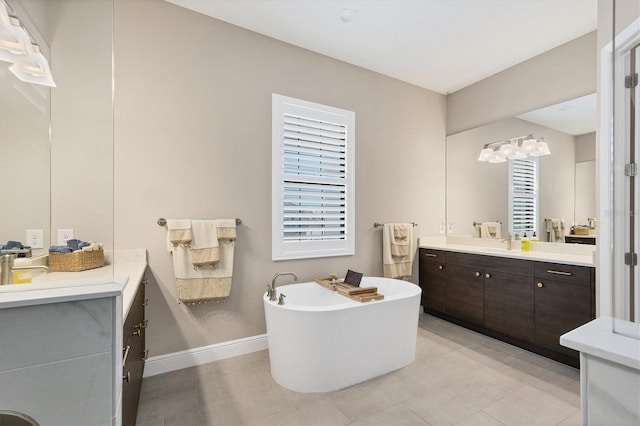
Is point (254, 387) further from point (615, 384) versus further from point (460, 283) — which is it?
point (460, 283)

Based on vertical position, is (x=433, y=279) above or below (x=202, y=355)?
above

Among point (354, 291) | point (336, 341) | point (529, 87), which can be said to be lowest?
point (336, 341)

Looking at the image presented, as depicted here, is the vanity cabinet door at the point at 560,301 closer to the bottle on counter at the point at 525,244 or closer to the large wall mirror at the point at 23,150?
the bottle on counter at the point at 525,244

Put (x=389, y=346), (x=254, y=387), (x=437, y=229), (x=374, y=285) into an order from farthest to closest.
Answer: (x=437, y=229) → (x=374, y=285) → (x=389, y=346) → (x=254, y=387)

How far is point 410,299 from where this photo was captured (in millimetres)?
2420

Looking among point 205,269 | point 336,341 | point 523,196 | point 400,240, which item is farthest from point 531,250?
point 205,269

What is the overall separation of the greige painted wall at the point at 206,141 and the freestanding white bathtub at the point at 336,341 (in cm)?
69

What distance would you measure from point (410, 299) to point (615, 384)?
1.77m

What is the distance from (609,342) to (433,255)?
120 inches

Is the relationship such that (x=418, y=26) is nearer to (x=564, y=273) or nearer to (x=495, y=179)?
(x=495, y=179)

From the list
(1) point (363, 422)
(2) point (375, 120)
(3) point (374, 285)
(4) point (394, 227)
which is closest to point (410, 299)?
(3) point (374, 285)

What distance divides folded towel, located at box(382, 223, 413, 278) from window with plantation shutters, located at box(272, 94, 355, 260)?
43 cm

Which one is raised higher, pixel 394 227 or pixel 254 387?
pixel 394 227

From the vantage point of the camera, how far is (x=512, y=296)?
2.83 metres
